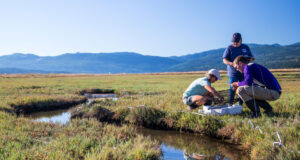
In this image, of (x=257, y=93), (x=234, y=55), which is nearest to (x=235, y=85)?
(x=257, y=93)

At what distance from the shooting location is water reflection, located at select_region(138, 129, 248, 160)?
5.86 metres

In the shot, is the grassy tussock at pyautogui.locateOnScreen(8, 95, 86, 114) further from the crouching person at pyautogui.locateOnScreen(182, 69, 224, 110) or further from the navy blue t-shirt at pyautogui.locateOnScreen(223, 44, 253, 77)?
the navy blue t-shirt at pyautogui.locateOnScreen(223, 44, 253, 77)

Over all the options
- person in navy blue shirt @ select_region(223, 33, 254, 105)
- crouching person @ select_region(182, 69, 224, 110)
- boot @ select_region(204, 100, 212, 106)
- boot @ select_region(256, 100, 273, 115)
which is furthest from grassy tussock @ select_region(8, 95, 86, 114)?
boot @ select_region(256, 100, 273, 115)

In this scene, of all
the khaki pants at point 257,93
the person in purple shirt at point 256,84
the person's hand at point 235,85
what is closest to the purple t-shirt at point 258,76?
the person in purple shirt at point 256,84

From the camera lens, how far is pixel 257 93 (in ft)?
23.7

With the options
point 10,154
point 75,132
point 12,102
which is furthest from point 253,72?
point 12,102

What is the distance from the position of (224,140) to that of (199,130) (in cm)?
85

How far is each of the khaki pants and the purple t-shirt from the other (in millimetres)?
152

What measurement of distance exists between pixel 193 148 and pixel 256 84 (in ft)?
9.50

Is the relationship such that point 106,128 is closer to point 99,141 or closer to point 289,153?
point 99,141

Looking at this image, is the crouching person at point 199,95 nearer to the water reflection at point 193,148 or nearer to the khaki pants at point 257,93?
the khaki pants at point 257,93

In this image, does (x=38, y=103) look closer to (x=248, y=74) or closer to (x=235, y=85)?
(x=235, y=85)

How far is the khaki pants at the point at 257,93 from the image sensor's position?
7.17 meters

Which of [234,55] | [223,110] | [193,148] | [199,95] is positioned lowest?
[193,148]
